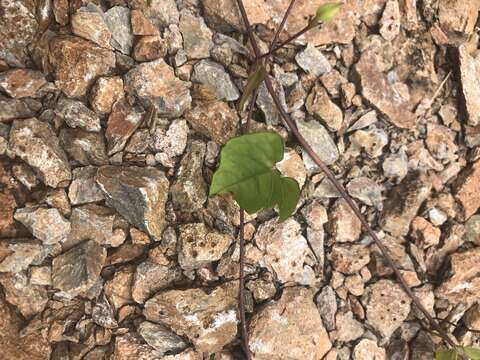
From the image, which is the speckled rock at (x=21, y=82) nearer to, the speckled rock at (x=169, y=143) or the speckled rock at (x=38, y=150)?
the speckled rock at (x=38, y=150)

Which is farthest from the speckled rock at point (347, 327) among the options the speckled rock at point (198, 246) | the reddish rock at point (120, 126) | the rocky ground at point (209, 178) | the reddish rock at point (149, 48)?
the reddish rock at point (149, 48)

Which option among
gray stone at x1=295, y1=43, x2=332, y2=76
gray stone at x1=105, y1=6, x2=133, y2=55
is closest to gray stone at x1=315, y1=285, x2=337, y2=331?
gray stone at x1=295, y1=43, x2=332, y2=76

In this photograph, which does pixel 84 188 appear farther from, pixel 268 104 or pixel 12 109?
pixel 268 104

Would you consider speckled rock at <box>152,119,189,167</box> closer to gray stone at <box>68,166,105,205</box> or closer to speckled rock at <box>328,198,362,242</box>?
gray stone at <box>68,166,105,205</box>

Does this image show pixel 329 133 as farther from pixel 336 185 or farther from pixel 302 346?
pixel 302 346

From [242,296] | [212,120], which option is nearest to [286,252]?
[242,296]

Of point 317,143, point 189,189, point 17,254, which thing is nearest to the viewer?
point 17,254

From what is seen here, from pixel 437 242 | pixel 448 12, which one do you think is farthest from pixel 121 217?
pixel 448 12
